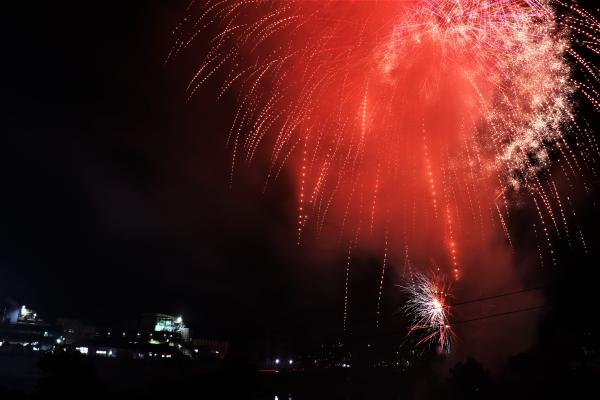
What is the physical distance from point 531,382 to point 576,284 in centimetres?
901

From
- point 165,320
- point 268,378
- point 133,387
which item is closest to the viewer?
point 133,387

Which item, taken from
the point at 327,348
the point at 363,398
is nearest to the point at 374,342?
the point at 327,348

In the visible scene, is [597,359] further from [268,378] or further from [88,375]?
[88,375]

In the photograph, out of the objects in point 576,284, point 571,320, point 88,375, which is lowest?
point 88,375

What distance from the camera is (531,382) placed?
28094 millimetres

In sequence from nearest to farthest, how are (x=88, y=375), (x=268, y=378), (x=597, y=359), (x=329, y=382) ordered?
(x=88, y=375) → (x=597, y=359) → (x=268, y=378) → (x=329, y=382)

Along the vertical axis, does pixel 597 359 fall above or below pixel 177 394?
above

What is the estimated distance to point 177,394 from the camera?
19.1m

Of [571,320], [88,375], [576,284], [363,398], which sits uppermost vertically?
[576,284]

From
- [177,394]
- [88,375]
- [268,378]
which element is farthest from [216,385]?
[268,378]

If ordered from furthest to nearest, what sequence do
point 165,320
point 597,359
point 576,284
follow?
1. point 165,320
2. point 597,359
3. point 576,284

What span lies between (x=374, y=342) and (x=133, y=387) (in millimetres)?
25875

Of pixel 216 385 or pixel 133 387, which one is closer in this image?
pixel 216 385

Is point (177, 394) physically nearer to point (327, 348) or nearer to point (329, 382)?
point (329, 382)
